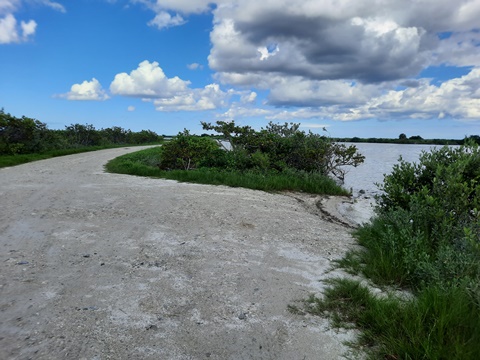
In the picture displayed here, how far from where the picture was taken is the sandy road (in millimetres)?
2928

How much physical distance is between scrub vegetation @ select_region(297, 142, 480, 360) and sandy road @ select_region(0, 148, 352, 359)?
13.4 inches

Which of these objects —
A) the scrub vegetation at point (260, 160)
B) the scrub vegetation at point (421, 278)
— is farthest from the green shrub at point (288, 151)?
the scrub vegetation at point (421, 278)

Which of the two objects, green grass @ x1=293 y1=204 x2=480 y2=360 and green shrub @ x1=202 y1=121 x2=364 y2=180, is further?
green shrub @ x1=202 y1=121 x2=364 y2=180

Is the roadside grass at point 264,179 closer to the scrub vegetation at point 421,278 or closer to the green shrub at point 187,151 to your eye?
the green shrub at point 187,151

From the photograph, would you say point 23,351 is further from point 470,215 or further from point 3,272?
point 470,215

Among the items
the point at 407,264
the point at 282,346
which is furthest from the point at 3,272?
the point at 407,264

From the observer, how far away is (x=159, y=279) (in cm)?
412

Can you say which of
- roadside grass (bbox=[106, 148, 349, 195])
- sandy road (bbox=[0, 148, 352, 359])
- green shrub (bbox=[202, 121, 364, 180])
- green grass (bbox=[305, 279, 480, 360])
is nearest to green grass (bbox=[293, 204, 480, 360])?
green grass (bbox=[305, 279, 480, 360])

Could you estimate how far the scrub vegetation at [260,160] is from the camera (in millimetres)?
12367

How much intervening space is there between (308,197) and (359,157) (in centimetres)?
399

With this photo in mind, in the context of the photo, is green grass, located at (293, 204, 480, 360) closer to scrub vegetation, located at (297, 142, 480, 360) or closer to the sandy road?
scrub vegetation, located at (297, 142, 480, 360)

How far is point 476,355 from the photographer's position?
255 centimetres

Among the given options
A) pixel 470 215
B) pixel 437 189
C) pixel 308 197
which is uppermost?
pixel 437 189

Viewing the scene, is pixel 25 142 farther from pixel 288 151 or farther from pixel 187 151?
pixel 288 151
